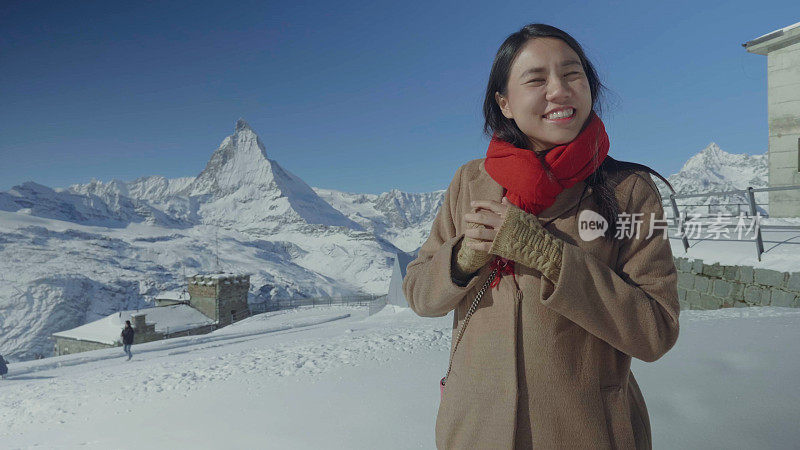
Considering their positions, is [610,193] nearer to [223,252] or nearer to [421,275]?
[421,275]

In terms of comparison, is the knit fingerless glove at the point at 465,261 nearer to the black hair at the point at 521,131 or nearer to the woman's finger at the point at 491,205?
the woman's finger at the point at 491,205

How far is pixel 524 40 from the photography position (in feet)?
3.88

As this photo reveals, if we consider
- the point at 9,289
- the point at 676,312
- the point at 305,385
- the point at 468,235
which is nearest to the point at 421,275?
the point at 468,235

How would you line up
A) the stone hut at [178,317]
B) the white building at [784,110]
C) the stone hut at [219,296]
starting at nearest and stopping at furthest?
1. the white building at [784,110]
2. the stone hut at [178,317]
3. the stone hut at [219,296]

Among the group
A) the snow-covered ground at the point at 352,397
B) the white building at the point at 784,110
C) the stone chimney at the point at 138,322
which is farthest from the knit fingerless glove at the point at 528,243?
the stone chimney at the point at 138,322

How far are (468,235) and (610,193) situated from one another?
0.42 m

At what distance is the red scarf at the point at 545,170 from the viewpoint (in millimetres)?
1075

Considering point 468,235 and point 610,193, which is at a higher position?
point 610,193

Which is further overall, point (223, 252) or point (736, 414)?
point (223, 252)

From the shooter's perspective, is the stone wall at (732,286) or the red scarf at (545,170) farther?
the stone wall at (732,286)

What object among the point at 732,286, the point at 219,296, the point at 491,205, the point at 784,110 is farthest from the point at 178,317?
the point at 491,205

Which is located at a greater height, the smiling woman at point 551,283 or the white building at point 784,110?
the white building at point 784,110

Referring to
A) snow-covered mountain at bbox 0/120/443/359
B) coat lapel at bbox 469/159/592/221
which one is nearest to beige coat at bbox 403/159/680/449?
coat lapel at bbox 469/159/592/221

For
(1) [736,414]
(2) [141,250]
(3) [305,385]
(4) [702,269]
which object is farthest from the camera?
(2) [141,250]
